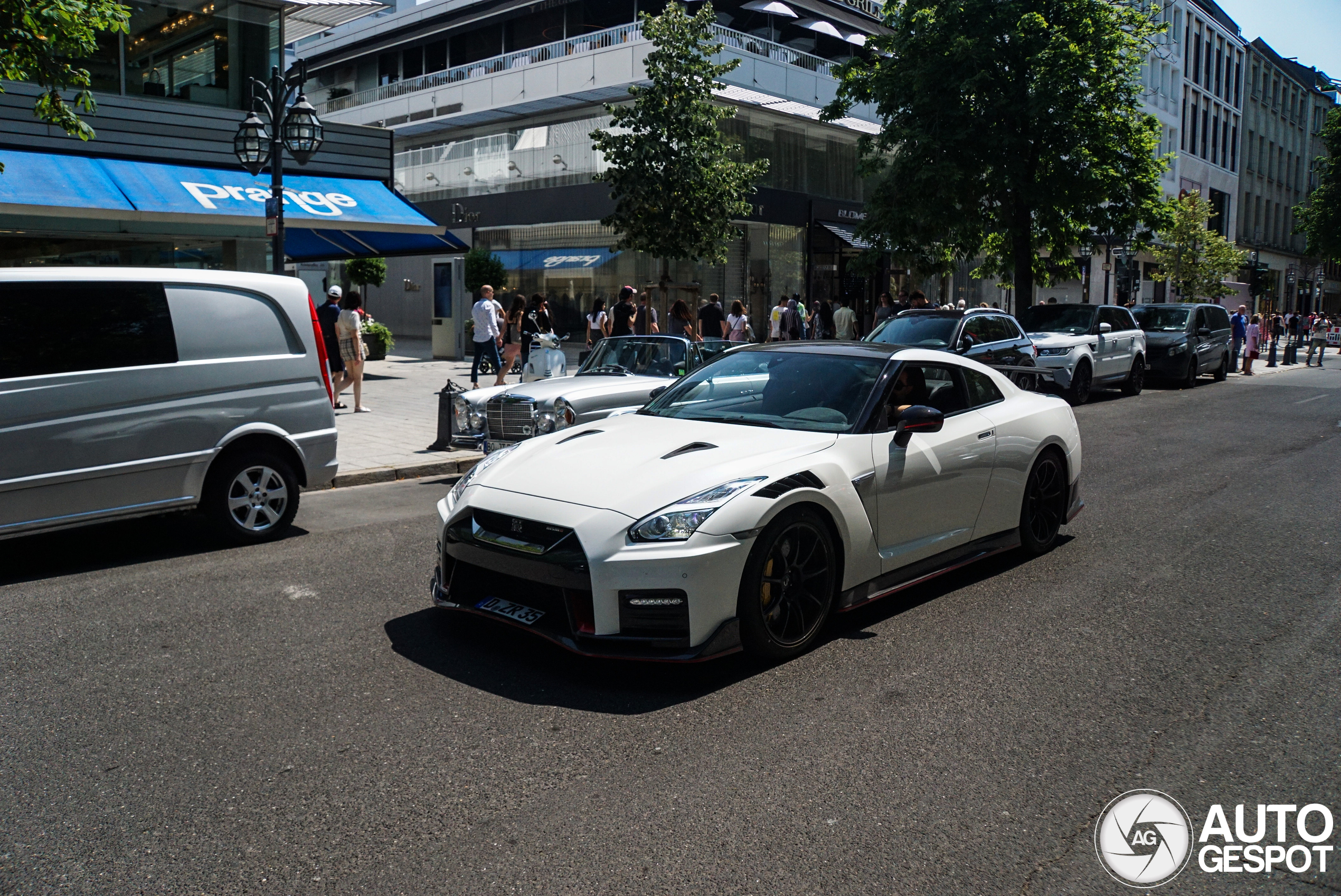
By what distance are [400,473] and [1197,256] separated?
44.2 meters

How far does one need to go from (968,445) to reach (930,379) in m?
0.43

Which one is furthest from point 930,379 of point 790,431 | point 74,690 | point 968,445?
point 74,690

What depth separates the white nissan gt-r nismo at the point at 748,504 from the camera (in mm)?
4469

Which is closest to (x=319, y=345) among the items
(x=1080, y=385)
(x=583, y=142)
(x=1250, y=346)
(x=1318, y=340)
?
(x=1080, y=385)

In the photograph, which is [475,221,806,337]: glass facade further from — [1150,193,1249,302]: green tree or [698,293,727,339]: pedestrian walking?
[1150,193,1249,302]: green tree

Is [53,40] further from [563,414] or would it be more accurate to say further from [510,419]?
[563,414]

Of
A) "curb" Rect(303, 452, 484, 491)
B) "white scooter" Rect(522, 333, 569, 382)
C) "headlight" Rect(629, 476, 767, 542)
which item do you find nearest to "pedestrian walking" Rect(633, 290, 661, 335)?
"white scooter" Rect(522, 333, 569, 382)

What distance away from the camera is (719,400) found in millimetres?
6027

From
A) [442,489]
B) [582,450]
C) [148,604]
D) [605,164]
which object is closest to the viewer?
[582,450]

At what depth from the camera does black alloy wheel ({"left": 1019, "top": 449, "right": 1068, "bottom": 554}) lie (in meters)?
6.75

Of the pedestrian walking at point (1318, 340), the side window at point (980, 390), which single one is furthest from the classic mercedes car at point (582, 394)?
the pedestrian walking at point (1318, 340)

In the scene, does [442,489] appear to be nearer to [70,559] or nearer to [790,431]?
[70,559]

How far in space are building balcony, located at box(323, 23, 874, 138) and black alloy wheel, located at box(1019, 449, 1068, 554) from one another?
73.9 ft

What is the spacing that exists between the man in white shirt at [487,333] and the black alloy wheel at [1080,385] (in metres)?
10.0
